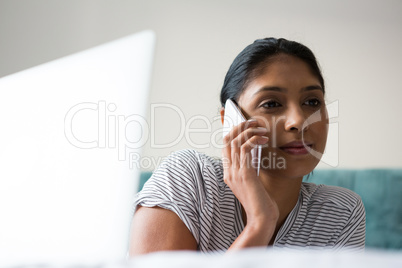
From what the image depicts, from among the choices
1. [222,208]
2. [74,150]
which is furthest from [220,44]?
[222,208]

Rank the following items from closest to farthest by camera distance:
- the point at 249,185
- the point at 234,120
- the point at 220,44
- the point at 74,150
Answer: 1. the point at 249,185
2. the point at 234,120
3. the point at 74,150
4. the point at 220,44

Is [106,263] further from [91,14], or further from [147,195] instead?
[91,14]

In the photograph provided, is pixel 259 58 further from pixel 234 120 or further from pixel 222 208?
pixel 222 208

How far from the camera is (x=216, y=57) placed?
6.08 feet

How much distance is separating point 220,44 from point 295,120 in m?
0.92

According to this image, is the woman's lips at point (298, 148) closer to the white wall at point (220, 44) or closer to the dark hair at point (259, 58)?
the dark hair at point (259, 58)

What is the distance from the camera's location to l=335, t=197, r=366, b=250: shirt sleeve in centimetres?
113

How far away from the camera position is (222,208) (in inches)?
41.2

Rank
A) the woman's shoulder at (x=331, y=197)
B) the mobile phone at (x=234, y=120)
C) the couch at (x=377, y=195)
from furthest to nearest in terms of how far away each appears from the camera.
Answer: the couch at (x=377, y=195)
the woman's shoulder at (x=331, y=197)
the mobile phone at (x=234, y=120)

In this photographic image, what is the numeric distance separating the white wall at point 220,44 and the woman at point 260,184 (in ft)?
2.25

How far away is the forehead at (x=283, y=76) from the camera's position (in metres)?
1.05

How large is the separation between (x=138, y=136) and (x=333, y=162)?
798 mm

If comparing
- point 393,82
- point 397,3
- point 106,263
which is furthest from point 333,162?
point 106,263

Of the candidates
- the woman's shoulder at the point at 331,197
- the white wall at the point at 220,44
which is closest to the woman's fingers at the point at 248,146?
the woman's shoulder at the point at 331,197
